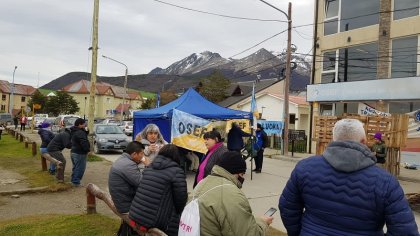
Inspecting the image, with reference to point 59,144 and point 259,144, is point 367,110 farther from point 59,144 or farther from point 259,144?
point 59,144

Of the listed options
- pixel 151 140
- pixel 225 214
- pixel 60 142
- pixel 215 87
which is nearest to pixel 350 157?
pixel 225 214

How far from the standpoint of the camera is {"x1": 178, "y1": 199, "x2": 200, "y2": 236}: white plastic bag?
120 inches

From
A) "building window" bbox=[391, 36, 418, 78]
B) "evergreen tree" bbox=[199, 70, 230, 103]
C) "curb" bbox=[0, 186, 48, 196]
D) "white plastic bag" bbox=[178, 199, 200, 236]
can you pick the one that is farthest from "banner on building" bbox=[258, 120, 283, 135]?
"evergreen tree" bbox=[199, 70, 230, 103]

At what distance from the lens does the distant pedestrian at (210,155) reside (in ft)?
19.9

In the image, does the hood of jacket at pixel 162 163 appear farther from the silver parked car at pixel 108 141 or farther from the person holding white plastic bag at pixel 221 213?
the silver parked car at pixel 108 141

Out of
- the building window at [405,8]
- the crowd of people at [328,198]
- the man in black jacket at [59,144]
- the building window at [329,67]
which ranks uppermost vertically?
the building window at [405,8]

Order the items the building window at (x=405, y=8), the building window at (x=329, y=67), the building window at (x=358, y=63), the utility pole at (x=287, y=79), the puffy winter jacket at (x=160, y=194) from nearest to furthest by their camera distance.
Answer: the puffy winter jacket at (x=160, y=194) → the building window at (x=405, y=8) → the building window at (x=358, y=63) → the utility pole at (x=287, y=79) → the building window at (x=329, y=67)

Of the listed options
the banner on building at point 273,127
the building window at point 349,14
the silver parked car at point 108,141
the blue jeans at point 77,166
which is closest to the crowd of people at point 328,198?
the blue jeans at point 77,166

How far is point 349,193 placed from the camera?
2.79m

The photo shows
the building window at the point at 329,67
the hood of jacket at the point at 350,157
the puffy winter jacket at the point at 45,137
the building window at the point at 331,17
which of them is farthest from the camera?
the building window at the point at 331,17

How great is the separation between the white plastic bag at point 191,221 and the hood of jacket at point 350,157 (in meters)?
1.04

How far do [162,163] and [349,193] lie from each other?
2132 mm

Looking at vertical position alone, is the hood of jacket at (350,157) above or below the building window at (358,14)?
below

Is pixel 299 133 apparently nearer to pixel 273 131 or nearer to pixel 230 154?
pixel 273 131
